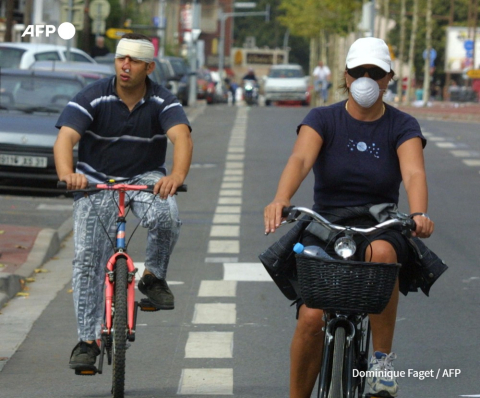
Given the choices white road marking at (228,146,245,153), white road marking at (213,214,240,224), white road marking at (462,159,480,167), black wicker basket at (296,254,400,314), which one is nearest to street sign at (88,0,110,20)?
white road marking at (228,146,245,153)

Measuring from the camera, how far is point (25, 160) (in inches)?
656

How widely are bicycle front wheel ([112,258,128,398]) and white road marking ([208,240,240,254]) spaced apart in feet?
20.4

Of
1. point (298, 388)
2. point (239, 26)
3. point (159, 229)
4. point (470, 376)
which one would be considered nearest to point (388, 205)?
point (298, 388)

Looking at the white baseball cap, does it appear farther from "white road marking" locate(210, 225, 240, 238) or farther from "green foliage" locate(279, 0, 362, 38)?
"green foliage" locate(279, 0, 362, 38)

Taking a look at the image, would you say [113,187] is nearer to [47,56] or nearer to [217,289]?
[217,289]

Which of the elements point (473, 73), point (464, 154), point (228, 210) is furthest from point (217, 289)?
point (473, 73)

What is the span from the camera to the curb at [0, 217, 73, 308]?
9.99 meters

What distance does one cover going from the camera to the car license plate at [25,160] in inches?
655

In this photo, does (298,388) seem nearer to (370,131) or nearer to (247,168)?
(370,131)

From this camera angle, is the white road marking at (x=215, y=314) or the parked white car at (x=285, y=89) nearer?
the white road marking at (x=215, y=314)

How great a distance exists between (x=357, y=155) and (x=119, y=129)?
1706mm

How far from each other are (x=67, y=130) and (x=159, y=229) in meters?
0.72

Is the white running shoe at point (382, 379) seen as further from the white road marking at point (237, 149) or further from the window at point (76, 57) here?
the window at point (76, 57)

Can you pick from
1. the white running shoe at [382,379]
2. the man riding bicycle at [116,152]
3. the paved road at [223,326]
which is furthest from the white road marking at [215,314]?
the white running shoe at [382,379]
